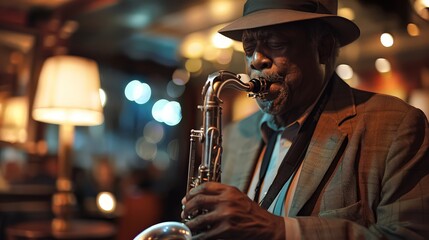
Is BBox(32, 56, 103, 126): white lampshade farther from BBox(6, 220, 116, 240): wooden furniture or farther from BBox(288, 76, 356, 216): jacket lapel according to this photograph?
BBox(288, 76, 356, 216): jacket lapel

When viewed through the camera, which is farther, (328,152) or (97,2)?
(97,2)

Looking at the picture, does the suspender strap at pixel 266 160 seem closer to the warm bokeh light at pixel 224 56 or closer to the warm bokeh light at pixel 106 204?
the warm bokeh light at pixel 106 204

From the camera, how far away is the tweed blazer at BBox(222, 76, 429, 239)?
1.66 metres

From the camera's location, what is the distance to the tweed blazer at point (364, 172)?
166cm

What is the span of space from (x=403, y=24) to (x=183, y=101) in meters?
4.86

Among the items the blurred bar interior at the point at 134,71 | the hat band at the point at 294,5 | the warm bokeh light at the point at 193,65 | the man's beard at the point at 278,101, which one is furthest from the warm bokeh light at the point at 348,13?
the warm bokeh light at the point at 193,65

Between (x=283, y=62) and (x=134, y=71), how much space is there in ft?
20.9

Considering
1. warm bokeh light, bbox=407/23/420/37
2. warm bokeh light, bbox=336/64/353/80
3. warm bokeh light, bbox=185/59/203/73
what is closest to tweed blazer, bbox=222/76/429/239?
warm bokeh light, bbox=407/23/420/37

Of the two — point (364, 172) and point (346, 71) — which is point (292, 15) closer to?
point (364, 172)

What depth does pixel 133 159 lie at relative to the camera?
10898mm

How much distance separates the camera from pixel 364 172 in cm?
183

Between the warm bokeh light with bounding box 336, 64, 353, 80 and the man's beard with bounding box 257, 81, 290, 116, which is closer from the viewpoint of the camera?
the man's beard with bounding box 257, 81, 290, 116

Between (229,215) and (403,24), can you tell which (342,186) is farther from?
(403,24)

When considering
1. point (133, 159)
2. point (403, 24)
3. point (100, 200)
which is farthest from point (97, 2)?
point (133, 159)
